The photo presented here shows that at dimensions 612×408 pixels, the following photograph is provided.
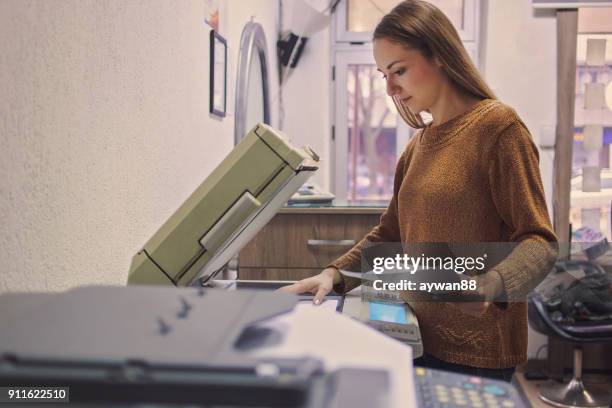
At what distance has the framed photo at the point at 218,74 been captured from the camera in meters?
2.07

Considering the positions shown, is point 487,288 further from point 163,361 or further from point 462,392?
point 163,361

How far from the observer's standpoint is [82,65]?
3.34 ft

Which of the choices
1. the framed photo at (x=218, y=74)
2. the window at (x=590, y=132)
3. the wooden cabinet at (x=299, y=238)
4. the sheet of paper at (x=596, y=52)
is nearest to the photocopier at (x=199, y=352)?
the framed photo at (x=218, y=74)

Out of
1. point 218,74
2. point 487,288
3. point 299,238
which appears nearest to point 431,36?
point 487,288

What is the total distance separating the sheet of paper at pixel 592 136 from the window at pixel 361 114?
3.59 feet

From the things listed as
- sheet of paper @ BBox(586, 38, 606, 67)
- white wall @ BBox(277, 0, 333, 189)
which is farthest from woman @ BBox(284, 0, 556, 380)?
sheet of paper @ BBox(586, 38, 606, 67)

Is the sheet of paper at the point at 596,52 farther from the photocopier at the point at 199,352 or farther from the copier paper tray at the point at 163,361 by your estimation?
the copier paper tray at the point at 163,361

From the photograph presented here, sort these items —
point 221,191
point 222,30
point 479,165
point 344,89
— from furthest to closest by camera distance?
point 344,89, point 222,30, point 479,165, point 221,191

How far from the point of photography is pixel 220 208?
97cm

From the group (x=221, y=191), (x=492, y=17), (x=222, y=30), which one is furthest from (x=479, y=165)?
(x=492, y=17)

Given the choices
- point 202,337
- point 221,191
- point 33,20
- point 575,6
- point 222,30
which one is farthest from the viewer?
point 575,6

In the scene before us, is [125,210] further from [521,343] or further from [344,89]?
[344,89]

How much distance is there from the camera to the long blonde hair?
1.19 meters

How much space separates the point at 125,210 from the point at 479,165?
70cm
